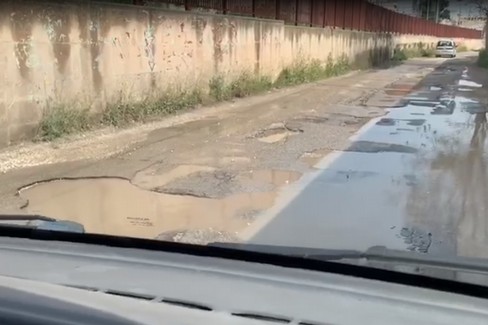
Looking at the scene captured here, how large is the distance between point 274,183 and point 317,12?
2085 centimetres

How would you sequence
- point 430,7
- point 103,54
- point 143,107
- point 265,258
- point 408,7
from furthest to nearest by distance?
point 430,7, point 408,7, point 143,107, point 103,54, point 265,258

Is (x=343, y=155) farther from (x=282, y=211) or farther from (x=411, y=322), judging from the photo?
(x=411, y=322)

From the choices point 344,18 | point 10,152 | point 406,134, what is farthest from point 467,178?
point 344,18

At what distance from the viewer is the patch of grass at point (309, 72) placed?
823 inches

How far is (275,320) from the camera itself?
164cm

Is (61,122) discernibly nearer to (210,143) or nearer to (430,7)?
(210,143)

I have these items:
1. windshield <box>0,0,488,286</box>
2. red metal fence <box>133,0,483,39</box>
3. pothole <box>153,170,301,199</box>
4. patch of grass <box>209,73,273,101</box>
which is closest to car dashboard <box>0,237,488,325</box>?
windshield <box>0,0,488,286</box>

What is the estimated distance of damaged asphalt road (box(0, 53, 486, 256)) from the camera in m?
5.60

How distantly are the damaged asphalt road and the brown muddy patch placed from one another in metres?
0.02

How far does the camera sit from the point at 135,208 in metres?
→ 6.24

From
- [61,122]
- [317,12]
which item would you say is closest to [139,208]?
[61,122]

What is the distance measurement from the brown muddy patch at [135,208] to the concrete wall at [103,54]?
2832 mm

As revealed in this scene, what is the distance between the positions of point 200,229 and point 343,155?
154 inches

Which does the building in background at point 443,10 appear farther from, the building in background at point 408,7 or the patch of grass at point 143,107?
the patch of grass at point 143,107
